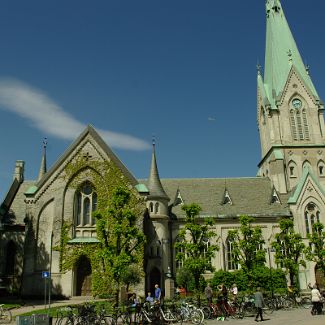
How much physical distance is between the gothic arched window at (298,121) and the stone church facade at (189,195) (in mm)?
143

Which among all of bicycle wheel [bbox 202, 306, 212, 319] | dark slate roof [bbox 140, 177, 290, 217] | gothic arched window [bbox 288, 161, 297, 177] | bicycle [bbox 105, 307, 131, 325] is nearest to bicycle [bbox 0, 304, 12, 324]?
bicycle [bbox 105, 307, 131, 325]

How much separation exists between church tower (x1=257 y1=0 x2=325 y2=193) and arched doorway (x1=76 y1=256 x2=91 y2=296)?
28.5m

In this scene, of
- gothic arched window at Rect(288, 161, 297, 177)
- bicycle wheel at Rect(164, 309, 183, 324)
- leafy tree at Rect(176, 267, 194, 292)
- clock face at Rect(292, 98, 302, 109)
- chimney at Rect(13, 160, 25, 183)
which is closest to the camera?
bicycle wheel at Rect(164, 309, 183, 324)

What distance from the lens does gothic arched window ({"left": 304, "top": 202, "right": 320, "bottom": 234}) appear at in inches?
1784

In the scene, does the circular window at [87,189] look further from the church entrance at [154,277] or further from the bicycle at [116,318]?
the bicycle at [116,318]

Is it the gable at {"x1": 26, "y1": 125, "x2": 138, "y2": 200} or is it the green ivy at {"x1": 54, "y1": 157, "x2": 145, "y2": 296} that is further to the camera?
the gable at {"x1": 26, "y1": 125, "x2": 138, "y2": 200}

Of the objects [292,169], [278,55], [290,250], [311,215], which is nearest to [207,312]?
[290,250]

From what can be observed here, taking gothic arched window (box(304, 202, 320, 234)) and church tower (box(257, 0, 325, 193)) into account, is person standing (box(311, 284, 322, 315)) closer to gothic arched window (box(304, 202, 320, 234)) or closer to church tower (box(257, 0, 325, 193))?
gothic arched window (box(304, 202, 320, 234))

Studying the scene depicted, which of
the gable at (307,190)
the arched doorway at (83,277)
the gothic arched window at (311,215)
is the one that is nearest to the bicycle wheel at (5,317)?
the arched doorway at (83,277)

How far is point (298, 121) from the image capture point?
183 ft

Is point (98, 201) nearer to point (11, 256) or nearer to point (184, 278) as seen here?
point (184, 278)

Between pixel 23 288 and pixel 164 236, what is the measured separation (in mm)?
15380

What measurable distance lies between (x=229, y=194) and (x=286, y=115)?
16017 millimetres

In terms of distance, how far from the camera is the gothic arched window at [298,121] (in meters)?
54.7
